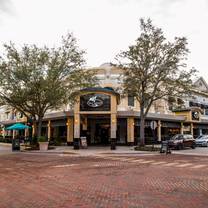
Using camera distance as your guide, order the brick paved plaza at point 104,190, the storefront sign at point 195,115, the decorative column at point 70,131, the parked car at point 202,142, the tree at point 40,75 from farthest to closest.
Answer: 1. the storefront sign at point 195,115
2. the parked car at point 202,142
3. the decorative column at point 70,131
4. the tree at point 40,75
5. the brick paved plaza at point 104,190

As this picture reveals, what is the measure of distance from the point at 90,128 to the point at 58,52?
41.1 feet

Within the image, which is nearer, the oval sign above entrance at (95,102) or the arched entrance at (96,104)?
the arched entrance at (96,104)

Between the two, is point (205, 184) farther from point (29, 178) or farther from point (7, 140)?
point (7, 140)

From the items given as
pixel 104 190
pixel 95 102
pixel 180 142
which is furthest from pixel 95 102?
pixel 104 190

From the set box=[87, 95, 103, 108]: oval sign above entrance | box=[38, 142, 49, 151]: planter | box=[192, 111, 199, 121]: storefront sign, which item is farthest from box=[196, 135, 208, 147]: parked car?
box=[38, 142, 49, 151]: planter

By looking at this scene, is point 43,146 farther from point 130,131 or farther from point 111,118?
point 130,131

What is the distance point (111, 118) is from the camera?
2778 cm

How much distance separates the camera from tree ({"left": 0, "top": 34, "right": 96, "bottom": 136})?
24875 mm

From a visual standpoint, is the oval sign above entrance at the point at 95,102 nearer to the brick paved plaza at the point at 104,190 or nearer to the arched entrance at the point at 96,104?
the arched entrance at the point at 96,104

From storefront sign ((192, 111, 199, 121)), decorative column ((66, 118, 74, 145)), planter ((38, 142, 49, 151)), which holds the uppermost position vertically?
storefront sign ((192, 111, 199, 121))

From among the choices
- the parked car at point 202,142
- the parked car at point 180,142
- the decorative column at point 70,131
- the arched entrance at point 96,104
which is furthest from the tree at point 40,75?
the parked car at point 202,142

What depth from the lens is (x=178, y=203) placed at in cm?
Result: 660

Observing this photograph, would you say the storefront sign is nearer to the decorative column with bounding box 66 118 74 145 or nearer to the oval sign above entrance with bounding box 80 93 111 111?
the oval sign above entrance with bounding box 80 93 111 111

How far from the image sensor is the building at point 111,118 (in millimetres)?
28188
